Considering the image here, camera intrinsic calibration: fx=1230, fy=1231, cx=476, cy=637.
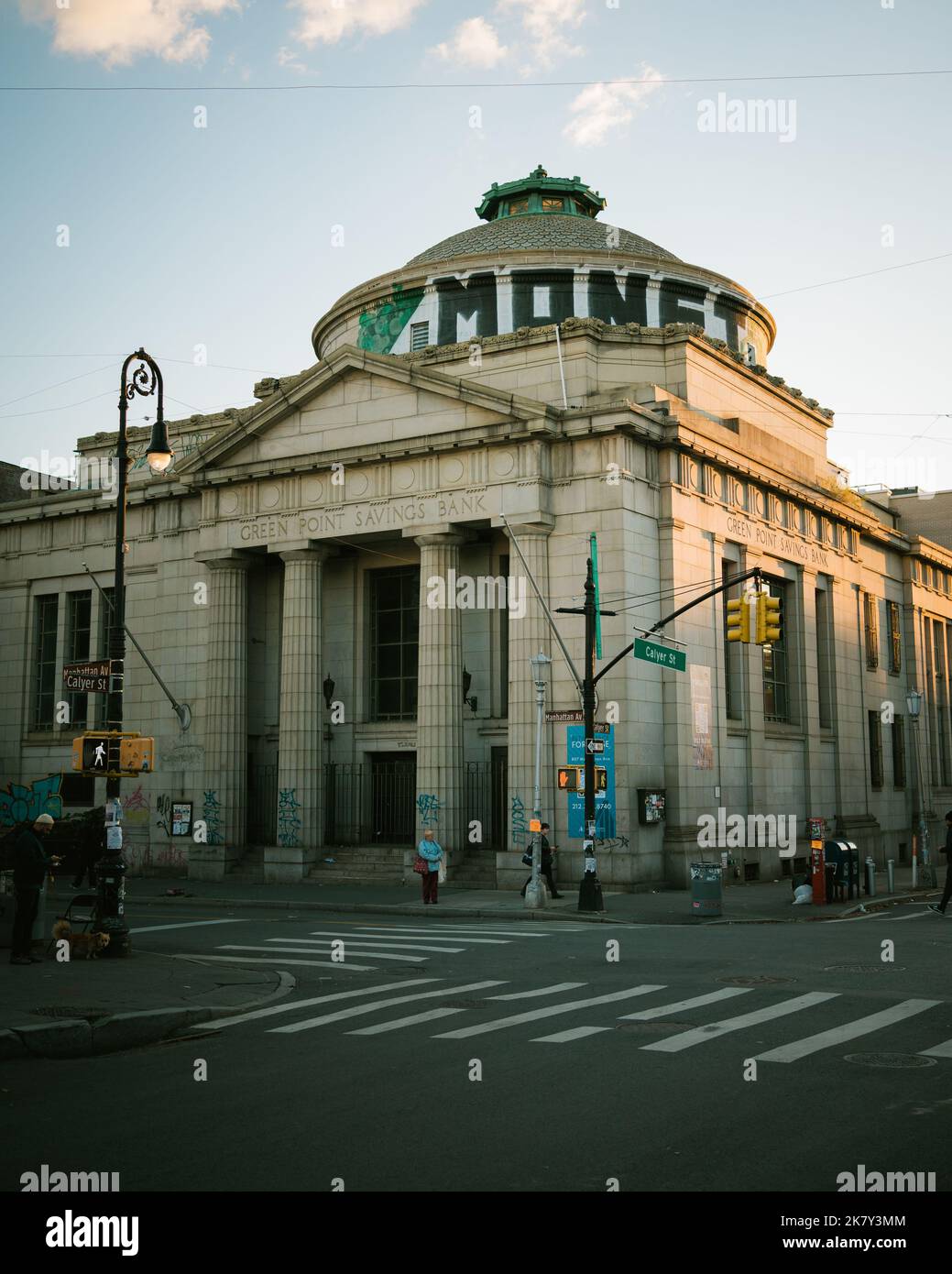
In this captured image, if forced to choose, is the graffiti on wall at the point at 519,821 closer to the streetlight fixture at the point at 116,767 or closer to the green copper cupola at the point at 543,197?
the streetlight fixture at the point at 116,767

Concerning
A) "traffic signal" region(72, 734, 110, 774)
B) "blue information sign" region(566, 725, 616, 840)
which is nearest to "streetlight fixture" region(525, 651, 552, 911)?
"blue information sign" region(566, 725, 616, 840)

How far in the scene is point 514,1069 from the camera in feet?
33.0

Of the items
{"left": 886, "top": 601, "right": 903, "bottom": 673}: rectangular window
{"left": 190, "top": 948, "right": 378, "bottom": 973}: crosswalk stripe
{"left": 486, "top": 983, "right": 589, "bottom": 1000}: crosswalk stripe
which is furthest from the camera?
{"left": 886, "top": 601, "right": 903, "bottom": 673}: rectangular window

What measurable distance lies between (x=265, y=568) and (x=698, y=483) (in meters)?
15.0

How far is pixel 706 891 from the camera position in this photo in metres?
25.5

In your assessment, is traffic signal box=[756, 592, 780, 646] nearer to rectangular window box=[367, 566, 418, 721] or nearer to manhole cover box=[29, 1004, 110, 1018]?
manhole cover box=[29, 1004, 110, 1018]

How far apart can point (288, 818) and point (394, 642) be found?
21.9ft

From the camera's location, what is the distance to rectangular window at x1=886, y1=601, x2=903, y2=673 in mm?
51812

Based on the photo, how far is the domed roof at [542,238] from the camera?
47.1 meters

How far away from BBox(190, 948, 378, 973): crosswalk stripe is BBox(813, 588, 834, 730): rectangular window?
97.4ft

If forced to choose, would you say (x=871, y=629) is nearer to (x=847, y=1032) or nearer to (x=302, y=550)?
(x=302, y=550)

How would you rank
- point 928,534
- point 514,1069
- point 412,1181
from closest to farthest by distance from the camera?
point 412,1181 < point 514,1069 < point 928,534
